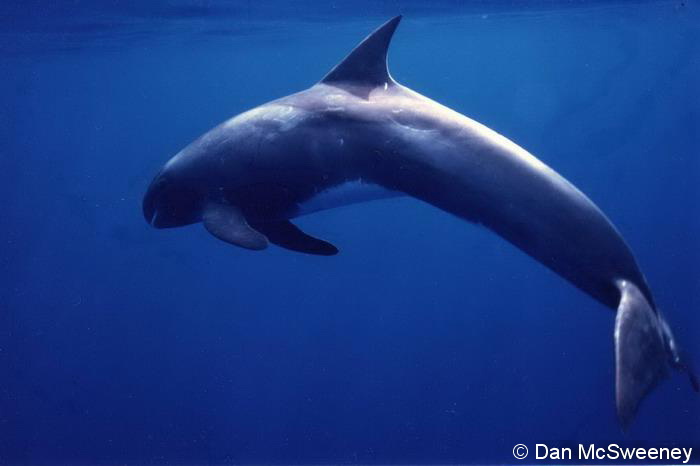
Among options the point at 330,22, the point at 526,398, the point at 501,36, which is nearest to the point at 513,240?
the point at 526,398

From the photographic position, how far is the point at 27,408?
19.9 metres

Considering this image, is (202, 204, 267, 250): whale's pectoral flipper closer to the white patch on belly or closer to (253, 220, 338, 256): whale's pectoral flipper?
(253, 220, 338, 256): whale's pectoral flipper

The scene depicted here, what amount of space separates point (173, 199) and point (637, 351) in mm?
5615

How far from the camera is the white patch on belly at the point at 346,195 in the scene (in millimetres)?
7199

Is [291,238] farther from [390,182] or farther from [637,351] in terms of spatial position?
[637,351]

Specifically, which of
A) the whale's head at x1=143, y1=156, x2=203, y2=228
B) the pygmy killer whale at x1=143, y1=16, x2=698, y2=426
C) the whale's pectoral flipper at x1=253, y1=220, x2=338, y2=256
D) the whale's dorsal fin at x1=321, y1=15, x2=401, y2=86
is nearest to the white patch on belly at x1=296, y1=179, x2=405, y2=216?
the pygmy killer whale at x1=143, y1=16, x2=698, y2=426

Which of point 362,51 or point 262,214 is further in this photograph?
point 262,214

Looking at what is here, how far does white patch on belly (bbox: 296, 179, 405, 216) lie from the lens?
720cm

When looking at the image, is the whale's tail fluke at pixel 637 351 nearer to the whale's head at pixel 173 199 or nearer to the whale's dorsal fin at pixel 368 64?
the whale's dorsal fin at pixel 368 64

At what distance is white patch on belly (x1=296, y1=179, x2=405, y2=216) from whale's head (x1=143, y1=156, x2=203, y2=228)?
1398 mm

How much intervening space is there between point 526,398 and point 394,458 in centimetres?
520

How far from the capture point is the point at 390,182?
7.00m

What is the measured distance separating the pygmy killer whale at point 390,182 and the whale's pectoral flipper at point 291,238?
0.05 feet

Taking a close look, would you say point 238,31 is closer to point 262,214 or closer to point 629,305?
point 262,214
